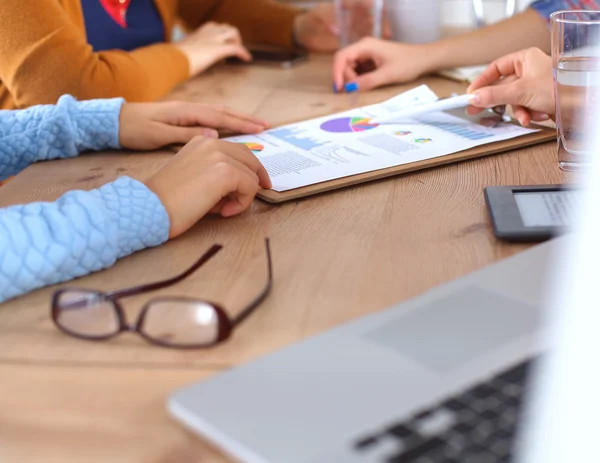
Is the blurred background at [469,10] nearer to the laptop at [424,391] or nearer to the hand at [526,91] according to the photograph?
the hand at [526,91]

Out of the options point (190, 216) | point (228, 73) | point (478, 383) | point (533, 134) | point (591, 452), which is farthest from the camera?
point (228, 73)

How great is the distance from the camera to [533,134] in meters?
1.06

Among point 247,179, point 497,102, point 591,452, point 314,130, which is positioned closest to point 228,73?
point 314,130

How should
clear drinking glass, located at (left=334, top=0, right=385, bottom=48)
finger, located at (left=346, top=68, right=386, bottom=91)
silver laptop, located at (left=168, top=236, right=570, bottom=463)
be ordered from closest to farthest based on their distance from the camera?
silver laptop, located at (left=168, top=236, right=570, bottom=463)
finger, located at (left=346, top=68, right=386, bottom=91)
clear drinking glass, located at (left=334, top=0, right=385, bottom=48)

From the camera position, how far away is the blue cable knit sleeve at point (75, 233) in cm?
71

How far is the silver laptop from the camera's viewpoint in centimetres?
45

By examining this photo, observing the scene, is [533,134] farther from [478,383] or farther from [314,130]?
[478,383]

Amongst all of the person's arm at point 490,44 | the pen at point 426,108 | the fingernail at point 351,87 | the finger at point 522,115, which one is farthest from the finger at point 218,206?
the person's arm at point 490,44

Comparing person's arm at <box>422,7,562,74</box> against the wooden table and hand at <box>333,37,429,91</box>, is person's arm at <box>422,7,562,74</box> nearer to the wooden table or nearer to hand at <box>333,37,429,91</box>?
hand at <box>333,37,429,91</box>

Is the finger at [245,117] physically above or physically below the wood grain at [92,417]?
above

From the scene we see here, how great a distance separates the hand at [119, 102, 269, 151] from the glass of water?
42 cm

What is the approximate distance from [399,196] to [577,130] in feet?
0.73

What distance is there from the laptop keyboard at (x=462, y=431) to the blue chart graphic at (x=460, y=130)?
23.9 inches

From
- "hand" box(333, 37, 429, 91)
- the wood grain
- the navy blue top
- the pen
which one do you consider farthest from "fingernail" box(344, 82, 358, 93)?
the wood grain
